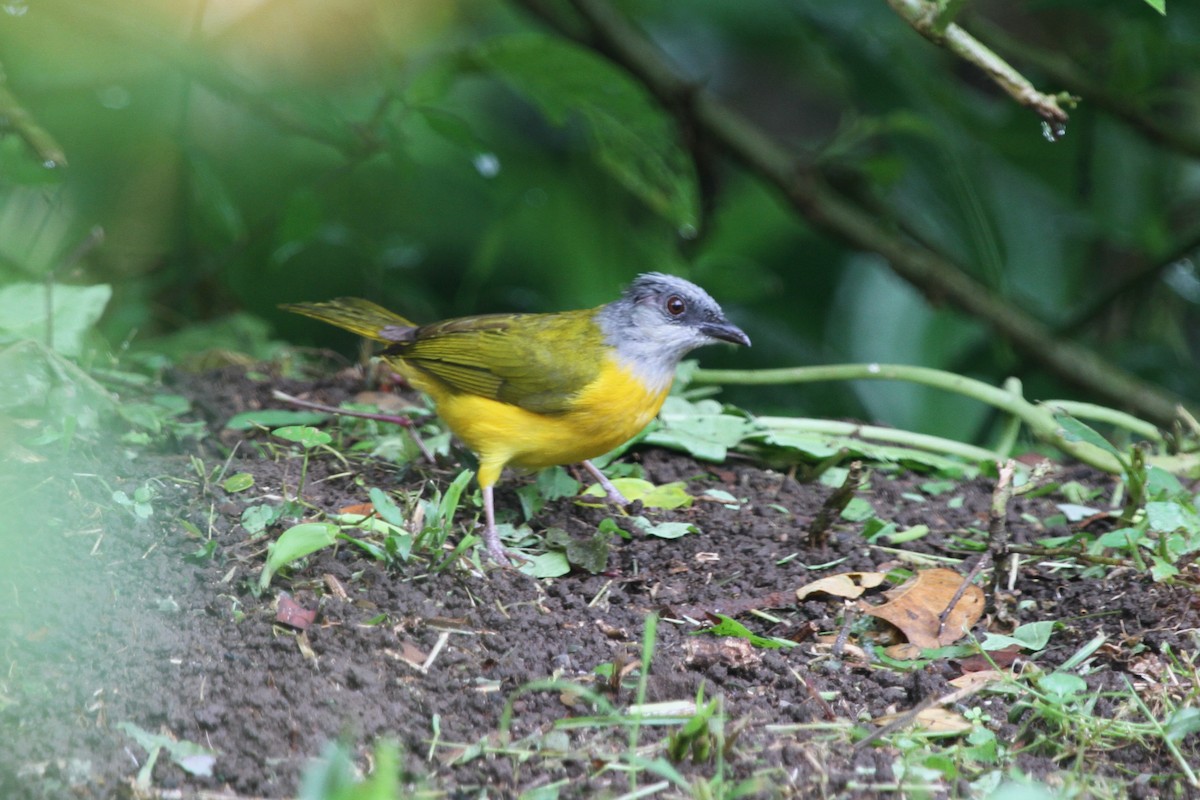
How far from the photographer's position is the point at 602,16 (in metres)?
6.19

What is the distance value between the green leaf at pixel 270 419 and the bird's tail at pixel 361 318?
46cm

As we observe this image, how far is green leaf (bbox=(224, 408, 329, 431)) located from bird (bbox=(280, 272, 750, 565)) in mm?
389

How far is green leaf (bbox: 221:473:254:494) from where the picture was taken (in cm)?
356

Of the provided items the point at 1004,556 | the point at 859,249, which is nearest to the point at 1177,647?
the point at 1004,556

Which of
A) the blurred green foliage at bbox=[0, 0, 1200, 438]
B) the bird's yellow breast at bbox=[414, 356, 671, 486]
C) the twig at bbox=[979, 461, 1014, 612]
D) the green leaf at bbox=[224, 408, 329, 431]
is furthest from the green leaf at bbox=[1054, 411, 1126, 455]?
the green leaf at bbox=[224, 408, 329, 431]

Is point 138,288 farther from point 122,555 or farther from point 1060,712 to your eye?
point 1060,712

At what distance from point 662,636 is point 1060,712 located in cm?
100

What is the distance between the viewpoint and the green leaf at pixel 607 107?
16.5 ft

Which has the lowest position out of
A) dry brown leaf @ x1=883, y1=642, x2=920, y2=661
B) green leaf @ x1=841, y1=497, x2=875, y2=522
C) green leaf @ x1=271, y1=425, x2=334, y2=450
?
green leaf @ x1=271, y1=425, x2=334, y2=450

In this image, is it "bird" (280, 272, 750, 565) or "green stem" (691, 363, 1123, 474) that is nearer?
"bird" (280, 272, 750, 565)

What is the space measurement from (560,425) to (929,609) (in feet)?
4.49

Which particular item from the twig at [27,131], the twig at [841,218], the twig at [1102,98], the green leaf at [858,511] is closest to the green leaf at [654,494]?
the green leaf at [858,511]

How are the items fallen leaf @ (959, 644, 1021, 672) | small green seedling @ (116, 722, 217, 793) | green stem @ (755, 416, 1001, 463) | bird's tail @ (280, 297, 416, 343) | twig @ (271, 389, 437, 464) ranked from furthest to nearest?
bird's tail @ (280, 297, 416, 343), green stem @ (755, 416, 1001, 463), twig @ (271, 389, 437, 464), fallen leaf @ (959, 644, 1021, 672), small green seedling @ (116, 722, 217, 793)

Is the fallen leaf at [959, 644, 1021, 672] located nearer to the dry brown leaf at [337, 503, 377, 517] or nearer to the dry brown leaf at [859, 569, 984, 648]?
the dry brown leaf at [859, 569, 984, 648]
